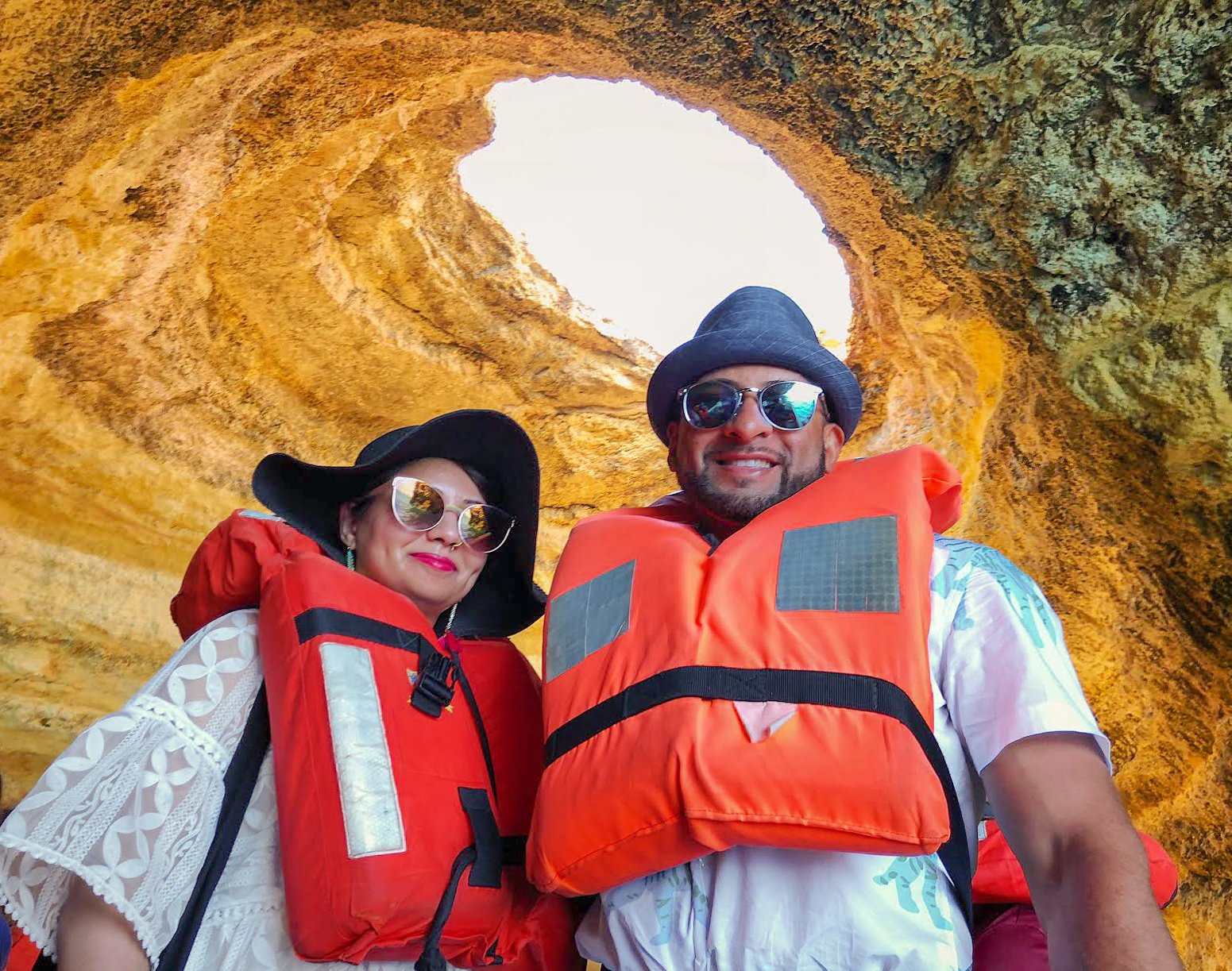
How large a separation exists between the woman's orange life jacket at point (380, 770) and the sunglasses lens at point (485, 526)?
276 millimetres

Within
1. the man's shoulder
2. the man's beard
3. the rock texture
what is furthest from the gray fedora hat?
the rock texture

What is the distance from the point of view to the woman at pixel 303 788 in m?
1.75

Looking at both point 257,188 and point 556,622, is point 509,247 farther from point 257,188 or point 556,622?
point 556,622

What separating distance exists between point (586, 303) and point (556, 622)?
3.78 meters

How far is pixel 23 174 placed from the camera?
320 cm

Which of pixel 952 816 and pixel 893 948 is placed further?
pixel 952 816

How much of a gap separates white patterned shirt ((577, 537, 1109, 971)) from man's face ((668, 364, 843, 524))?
0.51 m

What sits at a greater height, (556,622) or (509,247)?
(509,247)

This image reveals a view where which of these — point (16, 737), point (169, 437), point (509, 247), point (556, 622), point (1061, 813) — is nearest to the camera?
point (1061, 813)

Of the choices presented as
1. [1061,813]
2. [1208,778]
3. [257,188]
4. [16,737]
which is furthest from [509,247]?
[1061,813]

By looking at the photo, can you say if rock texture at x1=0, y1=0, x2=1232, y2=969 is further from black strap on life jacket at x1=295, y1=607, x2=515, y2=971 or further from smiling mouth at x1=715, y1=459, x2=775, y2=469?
black strap on life jacket at x1=295, y1=607, x2=515, y2=971

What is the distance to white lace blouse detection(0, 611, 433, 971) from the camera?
1720 millimetres

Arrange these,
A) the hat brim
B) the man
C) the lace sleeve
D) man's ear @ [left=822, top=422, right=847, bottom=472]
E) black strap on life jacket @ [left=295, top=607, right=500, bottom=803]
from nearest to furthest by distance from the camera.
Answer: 1. the man
2. the lace sleeve
3. black strap on life jacket @ [left=295, top=607, right=500, bottom=803]
4. the hat brim
5. man's ear @ [left=822, top=422, right=847, bottom=472]

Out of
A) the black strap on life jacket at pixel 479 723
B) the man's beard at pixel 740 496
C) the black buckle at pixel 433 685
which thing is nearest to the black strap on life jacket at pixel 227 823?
the black buckle at pixel 433 685
